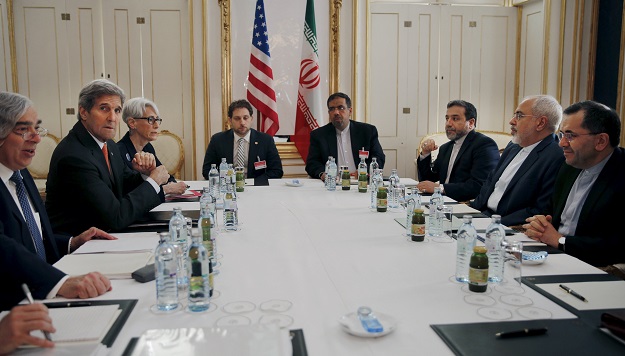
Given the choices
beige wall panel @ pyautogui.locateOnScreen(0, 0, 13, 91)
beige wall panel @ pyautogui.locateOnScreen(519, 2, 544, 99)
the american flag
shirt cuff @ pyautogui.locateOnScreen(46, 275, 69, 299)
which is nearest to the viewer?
shirt cuff @ pyautogui.locateOnScreen(46, 275, 69, 299)

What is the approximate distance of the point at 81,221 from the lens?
2.71 meters

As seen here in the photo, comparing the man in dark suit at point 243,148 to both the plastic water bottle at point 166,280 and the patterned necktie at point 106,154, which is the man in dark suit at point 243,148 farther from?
the plastic water bottle at point 166,280

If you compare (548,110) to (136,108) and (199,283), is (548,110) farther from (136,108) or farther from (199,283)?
(136,108)

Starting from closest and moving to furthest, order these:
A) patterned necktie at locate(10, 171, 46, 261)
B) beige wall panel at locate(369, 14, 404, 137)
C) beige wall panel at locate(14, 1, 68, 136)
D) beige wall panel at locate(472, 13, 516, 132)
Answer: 1. patterned necktie at locate(10, 171, 46, 261)
2. beige wall panel at locate(14, 1, 68, 136)
3. beige wall panel at locate(369, 14, 404, 137)
4. beige wall panel at locate(472, 13, 516, 132)

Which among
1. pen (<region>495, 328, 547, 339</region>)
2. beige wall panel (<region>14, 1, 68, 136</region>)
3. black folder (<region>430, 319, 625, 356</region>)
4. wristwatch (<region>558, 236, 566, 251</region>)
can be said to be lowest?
wristwatch (<region>558, 236, 566, 251</region>)

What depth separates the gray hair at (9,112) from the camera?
1964 millimetres

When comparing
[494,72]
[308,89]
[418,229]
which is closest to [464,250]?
[418,229]

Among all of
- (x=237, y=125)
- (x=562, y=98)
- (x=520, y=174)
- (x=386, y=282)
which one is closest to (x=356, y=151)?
(x=237, y=125)

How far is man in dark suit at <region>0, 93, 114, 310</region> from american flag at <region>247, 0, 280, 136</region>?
3.94 metres

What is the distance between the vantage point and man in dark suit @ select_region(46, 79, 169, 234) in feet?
8.52

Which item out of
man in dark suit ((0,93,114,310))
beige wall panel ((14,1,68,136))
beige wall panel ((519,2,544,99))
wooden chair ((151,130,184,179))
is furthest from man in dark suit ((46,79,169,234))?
beige wall panel ((519,2,544,99))

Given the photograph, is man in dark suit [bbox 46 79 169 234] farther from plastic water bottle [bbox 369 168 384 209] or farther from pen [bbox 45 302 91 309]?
plastic water bottle [bbox 369 168 384 209]

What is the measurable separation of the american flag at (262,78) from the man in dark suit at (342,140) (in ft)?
3.52

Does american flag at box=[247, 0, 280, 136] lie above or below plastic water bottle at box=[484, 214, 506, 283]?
above
